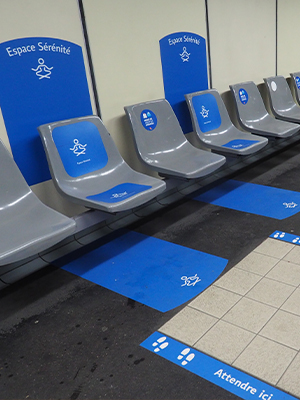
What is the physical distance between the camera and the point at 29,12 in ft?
7.70

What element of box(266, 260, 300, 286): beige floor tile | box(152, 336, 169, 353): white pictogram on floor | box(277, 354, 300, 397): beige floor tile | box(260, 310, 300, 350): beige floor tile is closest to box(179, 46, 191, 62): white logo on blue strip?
box(266, 260, 300, 286): beige floor tile

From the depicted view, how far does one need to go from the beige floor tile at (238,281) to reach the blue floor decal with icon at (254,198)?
32.4 inches

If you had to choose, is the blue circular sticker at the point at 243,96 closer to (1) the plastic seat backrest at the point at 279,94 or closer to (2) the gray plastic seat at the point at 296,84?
(1) the plastic seat backrest at the point at 279,94

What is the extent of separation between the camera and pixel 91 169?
105 inches

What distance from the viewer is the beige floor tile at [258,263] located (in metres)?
2.21

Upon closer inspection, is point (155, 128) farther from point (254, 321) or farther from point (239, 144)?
point (254, 321)

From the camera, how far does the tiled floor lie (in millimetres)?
1558

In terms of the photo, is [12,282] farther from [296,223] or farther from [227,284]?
[296,223]

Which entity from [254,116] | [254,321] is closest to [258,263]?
[254,321]

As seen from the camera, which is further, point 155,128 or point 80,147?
point 155,128

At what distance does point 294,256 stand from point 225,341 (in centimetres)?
87

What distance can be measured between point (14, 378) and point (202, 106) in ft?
8.98

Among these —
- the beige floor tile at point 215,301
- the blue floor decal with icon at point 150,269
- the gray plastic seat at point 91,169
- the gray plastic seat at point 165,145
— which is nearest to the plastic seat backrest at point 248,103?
the gray plastic seat at point 165,145

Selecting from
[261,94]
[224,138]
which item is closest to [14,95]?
[224,138]
